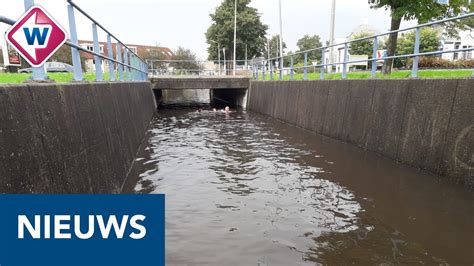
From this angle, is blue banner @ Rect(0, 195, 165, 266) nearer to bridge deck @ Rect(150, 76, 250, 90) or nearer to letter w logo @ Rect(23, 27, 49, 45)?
letter w logo @ Rect(23, 27, 49, 45)

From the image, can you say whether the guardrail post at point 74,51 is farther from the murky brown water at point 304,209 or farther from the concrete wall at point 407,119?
the concrete wall at point 407,119

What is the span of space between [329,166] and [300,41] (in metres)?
149

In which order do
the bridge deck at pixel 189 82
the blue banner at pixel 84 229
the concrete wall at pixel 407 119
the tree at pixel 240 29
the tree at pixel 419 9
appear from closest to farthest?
the blue banner at pixel 84 229, the concrete wall at pixel 407 119, the tree at pixel 419 9, the bridge deck at pixel 189 82, the tree at pixel 240 29

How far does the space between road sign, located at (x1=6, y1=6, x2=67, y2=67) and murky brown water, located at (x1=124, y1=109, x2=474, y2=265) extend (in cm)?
265

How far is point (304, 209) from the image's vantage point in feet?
18.5

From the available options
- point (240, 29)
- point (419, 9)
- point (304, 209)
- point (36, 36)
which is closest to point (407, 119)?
point (304, 209)

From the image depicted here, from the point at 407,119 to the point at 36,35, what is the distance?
276 inches

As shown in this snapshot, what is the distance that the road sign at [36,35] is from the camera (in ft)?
13.4

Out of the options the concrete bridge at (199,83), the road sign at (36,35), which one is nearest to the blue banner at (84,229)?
the road sign at (36,35)

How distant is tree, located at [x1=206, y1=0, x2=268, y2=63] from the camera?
58.2 metres

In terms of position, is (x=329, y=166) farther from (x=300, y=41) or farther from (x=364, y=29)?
(x=300, y=41)

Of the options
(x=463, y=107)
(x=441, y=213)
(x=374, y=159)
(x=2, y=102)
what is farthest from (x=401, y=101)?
(x=2, y=102)

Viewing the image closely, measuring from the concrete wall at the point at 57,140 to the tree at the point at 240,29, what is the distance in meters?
53.6

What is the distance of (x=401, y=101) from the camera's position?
330 inches
